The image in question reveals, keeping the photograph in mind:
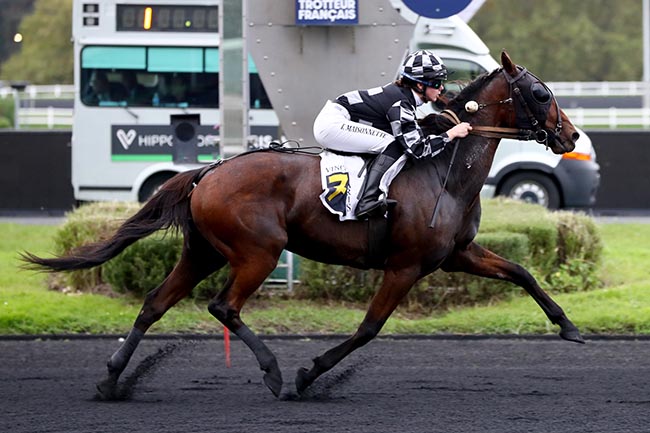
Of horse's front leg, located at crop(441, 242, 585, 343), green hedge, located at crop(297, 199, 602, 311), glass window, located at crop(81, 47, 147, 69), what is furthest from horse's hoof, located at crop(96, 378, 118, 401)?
glass window, located at crop(81, 47, 147, 69)

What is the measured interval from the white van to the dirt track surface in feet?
24.8

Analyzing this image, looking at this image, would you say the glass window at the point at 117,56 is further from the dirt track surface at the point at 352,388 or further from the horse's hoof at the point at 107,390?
the horse's hoof at the point at 107,390

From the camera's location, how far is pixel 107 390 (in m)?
7.30

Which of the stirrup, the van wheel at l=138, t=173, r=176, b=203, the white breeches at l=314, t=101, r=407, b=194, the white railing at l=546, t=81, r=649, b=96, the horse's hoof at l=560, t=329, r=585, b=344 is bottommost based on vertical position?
the van wheel at l=138, t=173, r=176, b=203

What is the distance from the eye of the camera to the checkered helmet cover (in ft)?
24.4

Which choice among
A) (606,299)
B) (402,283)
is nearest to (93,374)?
(402,283)

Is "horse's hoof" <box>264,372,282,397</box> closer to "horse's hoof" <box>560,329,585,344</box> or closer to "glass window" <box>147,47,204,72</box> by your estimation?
"horse's hoof" <box>560,329,585,344</box>

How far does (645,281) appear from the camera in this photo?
11828 millimetres

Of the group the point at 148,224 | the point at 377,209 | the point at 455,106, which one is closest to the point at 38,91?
the point at 148,224

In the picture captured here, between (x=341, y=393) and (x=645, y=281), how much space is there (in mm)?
5383

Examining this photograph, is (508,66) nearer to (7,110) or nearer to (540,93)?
(540,93)

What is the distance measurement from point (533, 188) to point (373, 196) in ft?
33.6

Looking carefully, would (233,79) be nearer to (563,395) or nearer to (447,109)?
(447,109)

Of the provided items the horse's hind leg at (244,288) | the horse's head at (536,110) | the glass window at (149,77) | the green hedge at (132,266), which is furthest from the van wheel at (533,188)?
the horse's hind leg at (244,288)
